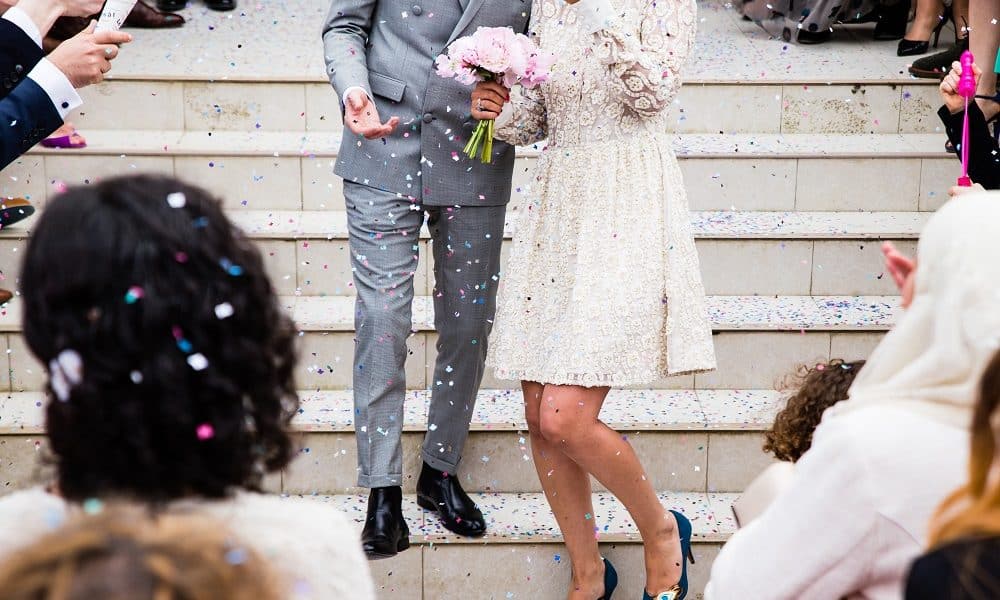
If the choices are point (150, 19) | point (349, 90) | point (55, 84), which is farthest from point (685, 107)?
point (55, 84)

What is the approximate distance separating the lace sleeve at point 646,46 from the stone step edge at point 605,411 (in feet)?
3.78

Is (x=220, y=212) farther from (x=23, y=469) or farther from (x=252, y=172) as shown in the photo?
(x=252, y=172)

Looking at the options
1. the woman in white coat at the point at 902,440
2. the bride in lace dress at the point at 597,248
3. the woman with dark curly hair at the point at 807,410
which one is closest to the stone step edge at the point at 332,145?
the bride in lace dress at the point at 597,248

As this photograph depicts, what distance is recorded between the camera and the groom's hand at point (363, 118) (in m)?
2.96

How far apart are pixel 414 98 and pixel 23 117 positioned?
104 cm

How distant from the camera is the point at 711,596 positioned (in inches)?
64.8

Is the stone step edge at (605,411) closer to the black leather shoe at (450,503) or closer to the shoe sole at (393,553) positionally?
the black leather shoe at (450,503)

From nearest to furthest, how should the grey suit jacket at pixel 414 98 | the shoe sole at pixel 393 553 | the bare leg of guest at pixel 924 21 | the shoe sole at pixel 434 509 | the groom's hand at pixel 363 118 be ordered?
the groom's hand at pixel 363 118 → the grey suit jacket at pixel 414 98 → the shoe sole at pixel 393 553 → the shoe sole at pixel 434 509 → the bare leg of guest at pixel 924 21

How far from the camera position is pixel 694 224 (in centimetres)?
423

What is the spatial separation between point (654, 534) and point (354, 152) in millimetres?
1247

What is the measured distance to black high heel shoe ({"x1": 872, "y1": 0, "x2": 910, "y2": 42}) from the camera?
5.56 meters

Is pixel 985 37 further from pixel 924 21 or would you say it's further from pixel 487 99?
pixel 487 99

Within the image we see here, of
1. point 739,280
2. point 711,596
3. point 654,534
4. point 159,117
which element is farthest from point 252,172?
point 711,596

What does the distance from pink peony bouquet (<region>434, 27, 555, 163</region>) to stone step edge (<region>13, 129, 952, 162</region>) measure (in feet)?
4.81
